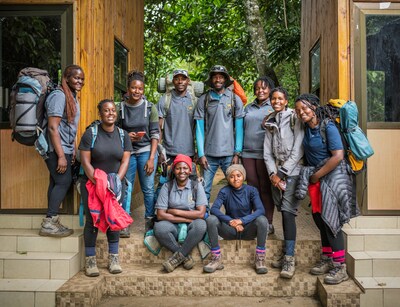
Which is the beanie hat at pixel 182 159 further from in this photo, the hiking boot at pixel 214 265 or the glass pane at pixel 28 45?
the glass pane at pixel 28 45

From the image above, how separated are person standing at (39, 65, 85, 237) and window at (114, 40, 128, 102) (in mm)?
1698

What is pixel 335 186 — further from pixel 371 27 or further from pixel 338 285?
pixel 371 27

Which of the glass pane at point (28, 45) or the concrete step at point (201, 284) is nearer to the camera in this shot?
the concrete step at point (201, 284)

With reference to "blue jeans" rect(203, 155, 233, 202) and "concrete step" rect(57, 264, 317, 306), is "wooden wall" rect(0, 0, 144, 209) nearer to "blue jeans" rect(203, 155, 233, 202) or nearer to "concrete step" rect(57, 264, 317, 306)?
"concrete step" rect(57, 264, 317, 306)

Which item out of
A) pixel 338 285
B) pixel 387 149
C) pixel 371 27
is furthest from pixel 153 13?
pixel 338 285

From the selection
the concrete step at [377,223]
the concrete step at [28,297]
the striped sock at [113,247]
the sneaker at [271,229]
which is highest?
the concrete step at [377,223]

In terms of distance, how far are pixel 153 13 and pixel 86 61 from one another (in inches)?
254

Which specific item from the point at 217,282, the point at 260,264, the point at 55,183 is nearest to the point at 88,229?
the point at 55,183

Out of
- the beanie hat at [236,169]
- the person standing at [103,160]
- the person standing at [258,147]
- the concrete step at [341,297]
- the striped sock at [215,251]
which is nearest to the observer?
the concrete step at [341,297]

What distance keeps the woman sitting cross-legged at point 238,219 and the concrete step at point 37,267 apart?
1.44 meters

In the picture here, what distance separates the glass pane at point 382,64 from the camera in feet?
16.0

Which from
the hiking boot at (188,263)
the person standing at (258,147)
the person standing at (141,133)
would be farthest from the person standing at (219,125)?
the hiking boot at (188,263)

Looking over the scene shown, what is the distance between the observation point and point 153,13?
10805 millimetres

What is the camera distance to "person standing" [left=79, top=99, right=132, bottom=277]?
13.6ft
